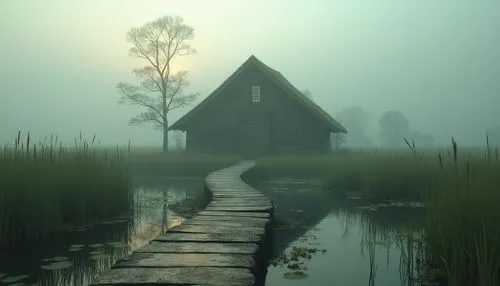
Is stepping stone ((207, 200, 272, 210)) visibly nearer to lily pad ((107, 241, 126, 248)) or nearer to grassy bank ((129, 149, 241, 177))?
lily pad ((107, 241, 126, 248))

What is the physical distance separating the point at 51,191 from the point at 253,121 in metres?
19.4

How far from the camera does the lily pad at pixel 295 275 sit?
4637 mm

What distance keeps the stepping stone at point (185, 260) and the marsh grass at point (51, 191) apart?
283 cm

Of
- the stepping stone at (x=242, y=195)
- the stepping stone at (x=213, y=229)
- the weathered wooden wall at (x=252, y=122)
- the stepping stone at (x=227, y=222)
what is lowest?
the stepping stone at (x=213, y=229)

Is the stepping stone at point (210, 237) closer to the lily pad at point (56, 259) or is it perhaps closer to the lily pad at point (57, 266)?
the lily pad at point (57, 266)

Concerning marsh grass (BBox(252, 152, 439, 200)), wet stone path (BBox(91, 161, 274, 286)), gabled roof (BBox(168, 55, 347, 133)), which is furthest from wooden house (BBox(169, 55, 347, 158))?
wet stone path (BBox(91, 161, 274, 286))

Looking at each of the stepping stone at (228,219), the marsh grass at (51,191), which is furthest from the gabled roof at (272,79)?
the stepping stone at (228,219)

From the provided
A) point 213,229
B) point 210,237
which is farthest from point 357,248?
point 210,237

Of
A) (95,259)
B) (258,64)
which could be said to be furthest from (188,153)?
(95,259)

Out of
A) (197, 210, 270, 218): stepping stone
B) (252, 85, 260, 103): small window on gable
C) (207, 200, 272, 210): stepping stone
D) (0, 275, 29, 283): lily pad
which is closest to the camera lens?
(0, 275, 29, 283): lily pad

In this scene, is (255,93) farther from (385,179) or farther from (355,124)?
(355,124)

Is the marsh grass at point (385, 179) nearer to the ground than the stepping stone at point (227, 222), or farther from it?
farther from it

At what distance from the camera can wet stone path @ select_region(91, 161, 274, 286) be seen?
10.4ft

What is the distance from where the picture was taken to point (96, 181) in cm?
802
